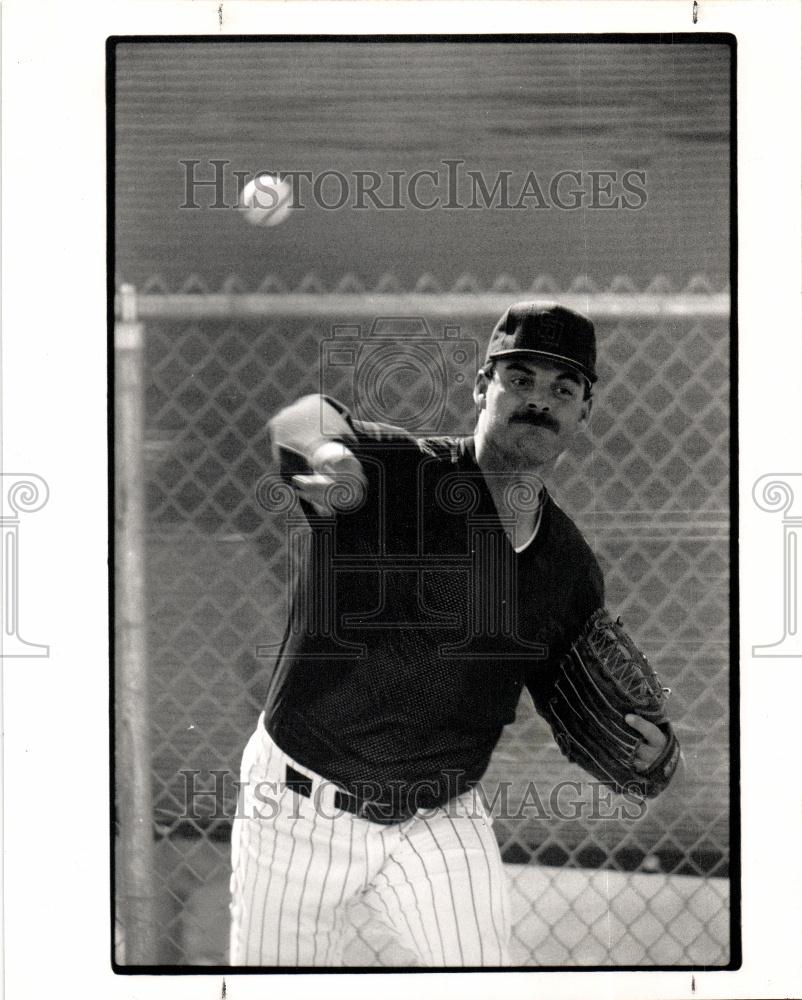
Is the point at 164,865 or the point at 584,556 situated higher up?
the point at 584,556

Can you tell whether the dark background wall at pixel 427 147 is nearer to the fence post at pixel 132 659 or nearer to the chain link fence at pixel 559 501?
the chain link fence at pixel 559 501

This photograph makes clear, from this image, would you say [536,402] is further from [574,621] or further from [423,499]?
[574,621]

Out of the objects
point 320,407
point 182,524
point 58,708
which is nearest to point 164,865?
point 58,708

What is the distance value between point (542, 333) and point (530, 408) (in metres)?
0.15

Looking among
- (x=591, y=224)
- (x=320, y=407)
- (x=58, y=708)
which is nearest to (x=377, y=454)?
(x=320, y=407)

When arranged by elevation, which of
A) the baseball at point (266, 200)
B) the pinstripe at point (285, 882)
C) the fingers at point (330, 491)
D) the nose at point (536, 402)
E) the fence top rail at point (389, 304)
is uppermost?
the baseball at point (266, 200)

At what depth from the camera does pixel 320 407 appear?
7.40ft

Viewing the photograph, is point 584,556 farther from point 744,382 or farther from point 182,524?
point 182,524

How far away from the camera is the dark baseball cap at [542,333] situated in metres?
2.24

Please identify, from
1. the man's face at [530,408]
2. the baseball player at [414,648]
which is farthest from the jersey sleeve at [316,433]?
the man's face at [530,408]

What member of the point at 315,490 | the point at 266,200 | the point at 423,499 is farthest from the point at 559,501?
the point at 266,200

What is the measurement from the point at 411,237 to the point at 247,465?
57cm

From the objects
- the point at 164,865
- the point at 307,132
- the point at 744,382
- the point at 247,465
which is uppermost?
the point at 307,132

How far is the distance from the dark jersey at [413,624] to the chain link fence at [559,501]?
0.07m
